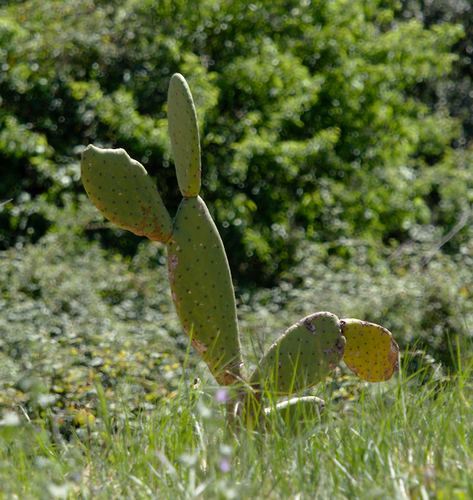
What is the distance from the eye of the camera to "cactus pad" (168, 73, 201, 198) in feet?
7.07

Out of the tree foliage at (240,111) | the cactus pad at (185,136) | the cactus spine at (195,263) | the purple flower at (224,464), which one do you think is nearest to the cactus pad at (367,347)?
the cactus spine at (195,263)

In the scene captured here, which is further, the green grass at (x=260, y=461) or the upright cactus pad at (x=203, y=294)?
the upright cactus pad at (x=203, y=294)

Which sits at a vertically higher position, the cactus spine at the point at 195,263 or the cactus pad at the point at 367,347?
the cactus spine at the point at 195,263

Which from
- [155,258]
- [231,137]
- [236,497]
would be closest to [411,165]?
[231,137]

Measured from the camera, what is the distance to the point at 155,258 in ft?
17.7

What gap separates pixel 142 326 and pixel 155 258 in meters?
1.24

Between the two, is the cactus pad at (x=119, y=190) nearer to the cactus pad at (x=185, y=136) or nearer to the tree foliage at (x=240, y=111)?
the cactus pad at (x=185, y=136)

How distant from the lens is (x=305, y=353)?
208 cm

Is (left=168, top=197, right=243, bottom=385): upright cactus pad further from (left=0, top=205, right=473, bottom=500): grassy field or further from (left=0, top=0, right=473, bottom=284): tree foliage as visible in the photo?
(left=0, top=0, right=473, bottom=284): tree foliage

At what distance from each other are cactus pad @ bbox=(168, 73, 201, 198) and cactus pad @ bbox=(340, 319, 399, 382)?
2.64 ft

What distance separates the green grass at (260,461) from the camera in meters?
1.29

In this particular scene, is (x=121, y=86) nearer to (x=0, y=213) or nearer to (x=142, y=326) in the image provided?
(x=0, y=213)

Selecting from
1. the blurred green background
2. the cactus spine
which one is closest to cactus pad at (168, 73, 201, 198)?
the cactus spine

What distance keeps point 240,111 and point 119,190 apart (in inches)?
156
